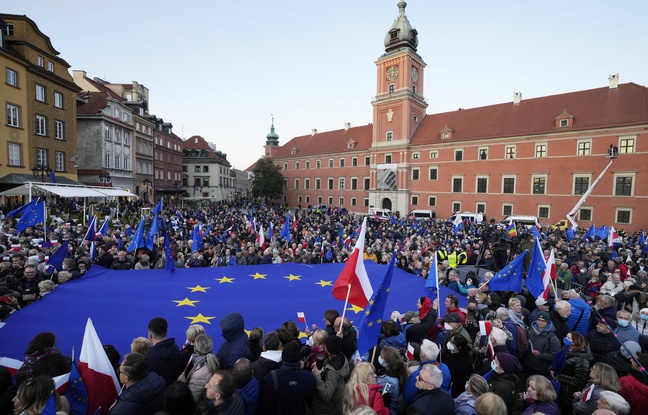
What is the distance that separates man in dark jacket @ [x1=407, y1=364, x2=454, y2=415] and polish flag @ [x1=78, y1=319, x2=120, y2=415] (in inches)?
122

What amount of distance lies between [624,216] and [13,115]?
53.0 m

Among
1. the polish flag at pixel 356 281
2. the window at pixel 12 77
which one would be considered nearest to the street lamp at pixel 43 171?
the window at pixel 12 77

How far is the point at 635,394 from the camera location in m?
3.53

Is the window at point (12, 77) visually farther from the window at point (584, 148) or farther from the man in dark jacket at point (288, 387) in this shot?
the window at point (584, 148)

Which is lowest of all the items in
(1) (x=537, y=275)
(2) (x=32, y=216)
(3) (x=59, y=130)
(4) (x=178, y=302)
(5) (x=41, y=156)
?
(4) (x=178, y=302)

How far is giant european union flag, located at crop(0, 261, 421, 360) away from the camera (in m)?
5.09

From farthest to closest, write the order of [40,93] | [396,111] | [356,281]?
[396,111]
[40,93]
[356,281]

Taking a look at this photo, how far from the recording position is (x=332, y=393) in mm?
3398

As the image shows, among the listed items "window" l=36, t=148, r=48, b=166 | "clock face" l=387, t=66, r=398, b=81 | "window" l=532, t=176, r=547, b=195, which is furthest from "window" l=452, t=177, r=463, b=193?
"window" l=36, t=148, r=48, b=166

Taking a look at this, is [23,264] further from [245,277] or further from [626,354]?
[626,354]

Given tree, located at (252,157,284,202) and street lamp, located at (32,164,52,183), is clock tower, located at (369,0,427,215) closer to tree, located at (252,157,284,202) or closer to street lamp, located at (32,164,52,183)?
tree, located at (252,157,284,202)

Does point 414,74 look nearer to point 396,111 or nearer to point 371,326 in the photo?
point 396,111

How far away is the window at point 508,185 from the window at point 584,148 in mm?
6474

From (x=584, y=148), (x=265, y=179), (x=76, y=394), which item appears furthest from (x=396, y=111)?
(x=76, y=394)
